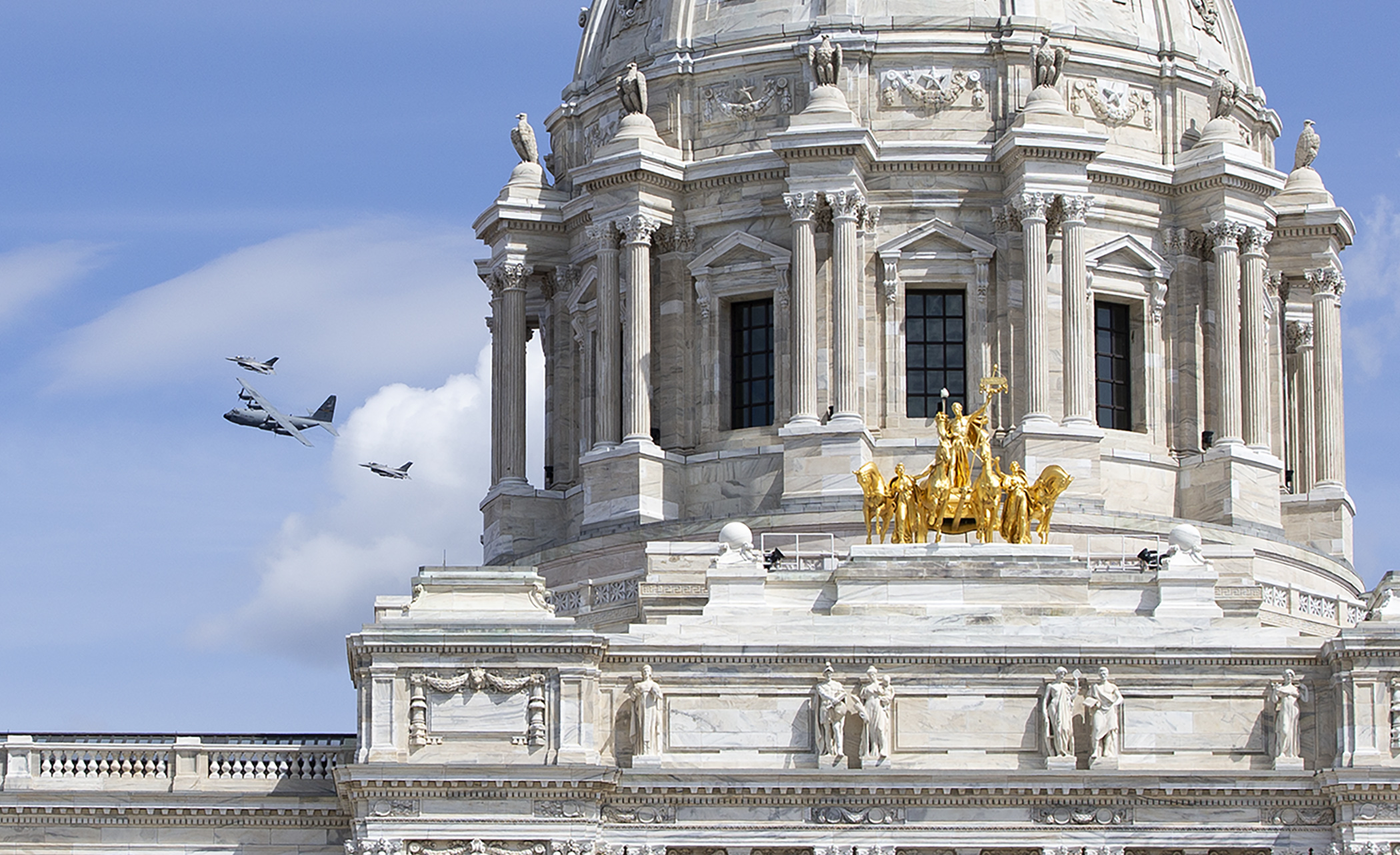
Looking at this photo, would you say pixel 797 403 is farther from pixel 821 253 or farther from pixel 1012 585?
pixel 1012 585

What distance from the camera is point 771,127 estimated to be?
90875 millimetres

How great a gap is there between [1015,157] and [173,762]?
26.1 metres

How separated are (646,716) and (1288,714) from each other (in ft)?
41.4

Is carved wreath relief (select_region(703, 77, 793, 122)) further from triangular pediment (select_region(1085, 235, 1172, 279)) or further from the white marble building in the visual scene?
triangular pediment (select_region(1085, 235, 1172, 279))

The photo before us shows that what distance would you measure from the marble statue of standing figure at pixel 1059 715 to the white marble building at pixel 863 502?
0.07 m

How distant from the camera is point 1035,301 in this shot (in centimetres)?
8769

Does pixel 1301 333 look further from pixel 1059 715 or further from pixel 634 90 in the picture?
pixel 1059 715

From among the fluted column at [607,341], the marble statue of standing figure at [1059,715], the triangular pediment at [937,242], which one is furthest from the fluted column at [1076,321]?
the marble statue of standing figure at [1059,715]

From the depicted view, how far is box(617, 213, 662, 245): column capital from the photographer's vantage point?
295 ft

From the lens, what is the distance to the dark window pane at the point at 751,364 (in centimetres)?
8981

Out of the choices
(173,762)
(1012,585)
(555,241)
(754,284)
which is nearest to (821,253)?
(754,284)

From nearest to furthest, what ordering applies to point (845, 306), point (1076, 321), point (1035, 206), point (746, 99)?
point (845, 306) → point (1076, 321) → point (1035, 206) → point (746, 99)

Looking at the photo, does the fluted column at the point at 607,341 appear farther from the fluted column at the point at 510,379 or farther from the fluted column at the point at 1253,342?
the fluted column at the point at 1253,342

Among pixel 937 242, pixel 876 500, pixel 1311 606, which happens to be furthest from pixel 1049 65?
pixel 876 500
